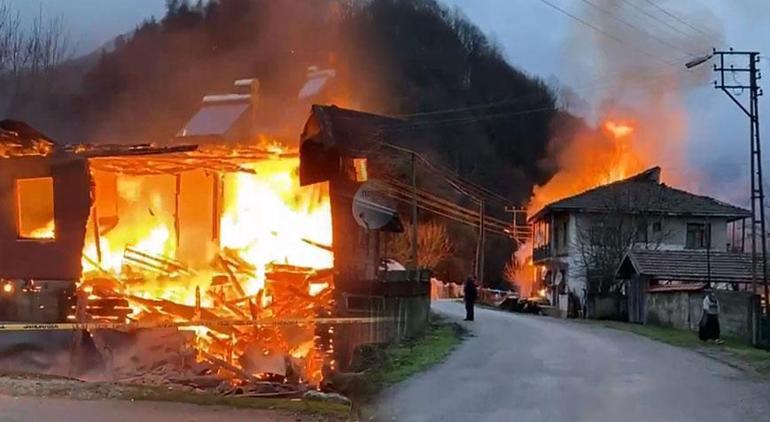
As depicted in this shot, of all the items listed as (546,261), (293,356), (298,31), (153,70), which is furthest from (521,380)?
(546,261)

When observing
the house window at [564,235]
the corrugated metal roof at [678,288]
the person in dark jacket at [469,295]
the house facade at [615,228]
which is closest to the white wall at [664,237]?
the house facade at [615,228]

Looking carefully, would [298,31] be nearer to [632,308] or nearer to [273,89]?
[273,89]

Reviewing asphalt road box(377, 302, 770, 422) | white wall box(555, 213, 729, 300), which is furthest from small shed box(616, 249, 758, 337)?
white wall box(555, 213, 729, 300)

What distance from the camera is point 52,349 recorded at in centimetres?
1577

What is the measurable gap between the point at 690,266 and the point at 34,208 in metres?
25.9

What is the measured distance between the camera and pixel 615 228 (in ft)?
140

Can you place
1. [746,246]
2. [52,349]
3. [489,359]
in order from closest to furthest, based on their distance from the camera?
1. [52,349]
2. [489,359]
3. [746,246]

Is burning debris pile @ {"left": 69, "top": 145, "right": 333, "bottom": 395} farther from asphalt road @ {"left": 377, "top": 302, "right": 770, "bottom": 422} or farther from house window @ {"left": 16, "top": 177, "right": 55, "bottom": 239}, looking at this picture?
asphalt road @ {"left": 377, "top": 302, "right": 770, "bottom": 422}

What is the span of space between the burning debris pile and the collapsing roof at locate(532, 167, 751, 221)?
1262 inches

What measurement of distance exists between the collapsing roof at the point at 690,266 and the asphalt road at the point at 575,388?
15041 mm

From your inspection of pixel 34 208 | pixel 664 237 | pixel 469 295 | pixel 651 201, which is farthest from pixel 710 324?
pixel 664 237

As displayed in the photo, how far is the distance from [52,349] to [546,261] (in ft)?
152

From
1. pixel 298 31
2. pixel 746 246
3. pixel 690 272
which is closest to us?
pixel 298 31

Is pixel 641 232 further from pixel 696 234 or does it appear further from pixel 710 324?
pixel 710 324
